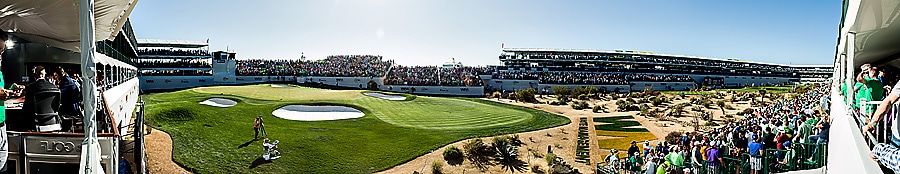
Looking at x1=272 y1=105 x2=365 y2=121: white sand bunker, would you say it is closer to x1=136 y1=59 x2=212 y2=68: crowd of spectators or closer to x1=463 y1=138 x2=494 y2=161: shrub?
x1=463 y1=138 x2=494 y2=161: shrub

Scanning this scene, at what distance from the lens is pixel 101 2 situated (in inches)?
165

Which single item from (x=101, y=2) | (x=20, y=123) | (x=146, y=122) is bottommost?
(x=146, y=122)

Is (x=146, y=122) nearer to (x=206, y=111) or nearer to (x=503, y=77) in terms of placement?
(x=206, y=111)

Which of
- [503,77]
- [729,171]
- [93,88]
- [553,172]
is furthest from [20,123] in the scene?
[503,77]

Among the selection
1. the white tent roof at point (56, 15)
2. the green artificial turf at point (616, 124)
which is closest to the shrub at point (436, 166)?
the white tent roof at point (56, 15)

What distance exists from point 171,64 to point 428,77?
88.6ft

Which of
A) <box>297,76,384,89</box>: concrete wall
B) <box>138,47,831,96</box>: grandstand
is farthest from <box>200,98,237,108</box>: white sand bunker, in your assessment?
<box>297,76,384,89</box>: concrete wall

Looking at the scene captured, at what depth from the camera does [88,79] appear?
10.9ft

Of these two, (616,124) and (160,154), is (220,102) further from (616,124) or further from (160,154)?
(616,124)

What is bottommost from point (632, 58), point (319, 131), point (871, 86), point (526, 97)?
point (319, 131)

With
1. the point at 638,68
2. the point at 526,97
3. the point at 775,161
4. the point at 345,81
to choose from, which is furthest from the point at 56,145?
the point at 638,68

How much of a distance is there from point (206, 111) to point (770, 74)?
9682 cm

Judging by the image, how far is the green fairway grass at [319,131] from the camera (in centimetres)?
1808

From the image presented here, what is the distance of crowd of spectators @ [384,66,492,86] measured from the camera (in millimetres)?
48000
